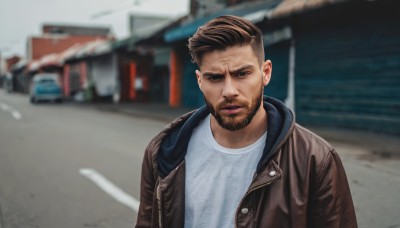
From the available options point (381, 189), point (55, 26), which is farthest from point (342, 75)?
point (55, 26)

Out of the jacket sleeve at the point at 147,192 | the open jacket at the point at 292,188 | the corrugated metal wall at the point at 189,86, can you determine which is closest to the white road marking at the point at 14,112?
the corrugated metal wall at the point at 189,86

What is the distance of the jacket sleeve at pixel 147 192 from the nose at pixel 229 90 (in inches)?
19.7

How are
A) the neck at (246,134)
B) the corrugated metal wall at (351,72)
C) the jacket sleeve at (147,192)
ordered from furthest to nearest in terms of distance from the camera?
the corrugated metal wall at (351,72) → the jacket sleeve at (147,192) → the neck at (246,134)

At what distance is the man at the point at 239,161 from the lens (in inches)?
68.9

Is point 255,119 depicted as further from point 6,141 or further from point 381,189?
point 6,141

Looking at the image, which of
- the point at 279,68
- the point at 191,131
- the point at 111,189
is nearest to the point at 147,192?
the point at 191,131

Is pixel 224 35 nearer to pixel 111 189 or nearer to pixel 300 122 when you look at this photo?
pixel 111 189

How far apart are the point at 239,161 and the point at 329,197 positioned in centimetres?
42

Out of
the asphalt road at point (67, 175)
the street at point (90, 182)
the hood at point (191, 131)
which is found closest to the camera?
the hood at point (191, 131)

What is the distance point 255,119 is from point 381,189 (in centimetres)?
408

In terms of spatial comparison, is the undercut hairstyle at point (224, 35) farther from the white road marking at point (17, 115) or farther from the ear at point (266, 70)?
the white road marking at point (17, 115)

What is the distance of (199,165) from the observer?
198 cm

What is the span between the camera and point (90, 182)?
6297mm

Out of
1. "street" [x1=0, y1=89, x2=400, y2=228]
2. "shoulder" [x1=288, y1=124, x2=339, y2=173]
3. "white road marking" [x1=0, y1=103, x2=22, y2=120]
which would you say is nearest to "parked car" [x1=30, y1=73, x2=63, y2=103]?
"white road marking" [x1=0, y1=103, x2=22, y2=120]
